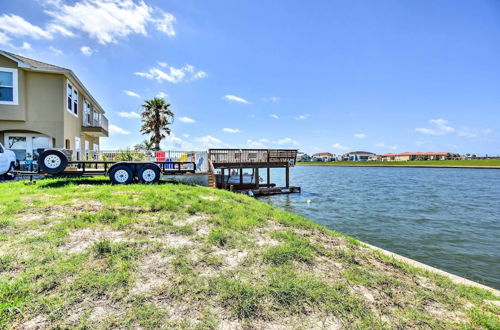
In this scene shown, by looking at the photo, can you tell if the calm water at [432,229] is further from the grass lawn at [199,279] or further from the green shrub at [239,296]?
the green shrub at [239,296]

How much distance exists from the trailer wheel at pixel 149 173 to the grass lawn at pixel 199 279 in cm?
442

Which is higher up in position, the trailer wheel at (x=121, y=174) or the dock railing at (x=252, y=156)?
the dock railing at (x=252, y=156)

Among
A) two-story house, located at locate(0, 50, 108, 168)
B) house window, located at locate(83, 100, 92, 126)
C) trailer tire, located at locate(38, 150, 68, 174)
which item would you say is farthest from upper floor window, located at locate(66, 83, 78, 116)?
trailer tire, located at locate(38, 150, 68, 174)

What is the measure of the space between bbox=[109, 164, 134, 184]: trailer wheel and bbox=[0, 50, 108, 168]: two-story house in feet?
13.9

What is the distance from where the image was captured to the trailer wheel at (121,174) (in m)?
10.3

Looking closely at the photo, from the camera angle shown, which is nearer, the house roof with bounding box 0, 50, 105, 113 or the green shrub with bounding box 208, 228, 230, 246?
the green shrub with bounding box 208, 228, 230, 246

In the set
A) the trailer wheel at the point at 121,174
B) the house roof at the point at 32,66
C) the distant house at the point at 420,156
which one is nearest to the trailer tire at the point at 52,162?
the trailer wheel at the point at 121,174

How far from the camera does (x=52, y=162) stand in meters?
9.73

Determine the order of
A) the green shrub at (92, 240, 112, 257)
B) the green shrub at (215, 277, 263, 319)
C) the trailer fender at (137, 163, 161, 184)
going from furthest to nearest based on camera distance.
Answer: the trailer fender at (137, 163, 161, 184) < the green shrub at (92, 240, 112, 257) < the green shrub at (215, 277, 263, 319)

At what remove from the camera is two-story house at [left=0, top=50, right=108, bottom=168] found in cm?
1397

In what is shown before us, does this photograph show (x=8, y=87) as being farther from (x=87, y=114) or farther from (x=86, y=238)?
(x=86, y=238)

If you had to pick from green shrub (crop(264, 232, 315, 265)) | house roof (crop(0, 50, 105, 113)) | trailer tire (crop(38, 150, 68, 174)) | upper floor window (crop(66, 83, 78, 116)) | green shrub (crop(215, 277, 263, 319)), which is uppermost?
house roof (crop(0, 50, 105, 113))

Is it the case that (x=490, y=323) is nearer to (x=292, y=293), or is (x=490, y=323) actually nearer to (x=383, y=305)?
(x=383, y=305)

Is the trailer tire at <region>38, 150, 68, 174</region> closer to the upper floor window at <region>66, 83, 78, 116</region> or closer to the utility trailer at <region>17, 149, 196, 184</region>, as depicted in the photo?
the utility trailer at <region>17, 149, 196, 184</region>
